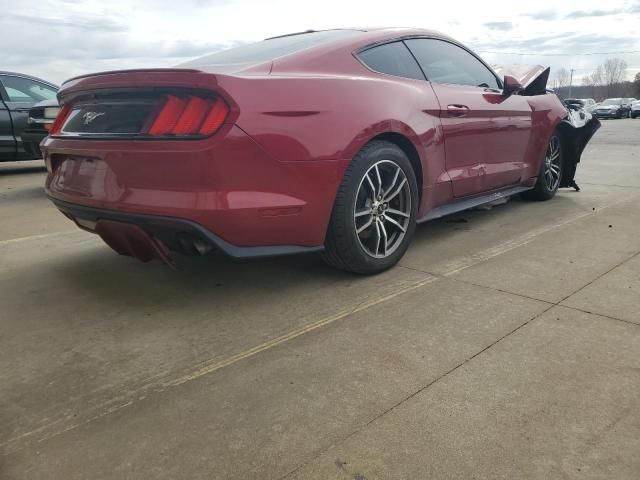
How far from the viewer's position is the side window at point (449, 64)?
3652 millimetres

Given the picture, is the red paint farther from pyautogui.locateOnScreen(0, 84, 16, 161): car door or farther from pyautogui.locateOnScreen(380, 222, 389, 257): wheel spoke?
pyautogui.locateOnScreen(0, 84, 16, 161): car door

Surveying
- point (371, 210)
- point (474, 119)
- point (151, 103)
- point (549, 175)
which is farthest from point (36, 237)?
point (549, 175)

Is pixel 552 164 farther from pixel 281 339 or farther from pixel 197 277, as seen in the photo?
pixel 281 339

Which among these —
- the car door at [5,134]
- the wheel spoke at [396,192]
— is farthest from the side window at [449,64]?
the car door at [5,134]

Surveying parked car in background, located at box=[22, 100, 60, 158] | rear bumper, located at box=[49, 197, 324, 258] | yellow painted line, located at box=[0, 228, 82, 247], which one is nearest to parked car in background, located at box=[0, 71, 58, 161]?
parked car in background, located at box=[22, 100, 60, 158]

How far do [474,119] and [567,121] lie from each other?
1.78 m

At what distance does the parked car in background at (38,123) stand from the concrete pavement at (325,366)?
341 centimetres

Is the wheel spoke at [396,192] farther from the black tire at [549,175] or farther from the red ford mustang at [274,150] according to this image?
the black tire at [549,175]

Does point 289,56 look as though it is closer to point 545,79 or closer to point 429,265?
point 429,265

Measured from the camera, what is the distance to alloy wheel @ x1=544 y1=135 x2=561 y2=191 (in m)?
5.04

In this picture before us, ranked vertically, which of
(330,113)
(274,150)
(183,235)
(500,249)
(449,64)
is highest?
(449,64)

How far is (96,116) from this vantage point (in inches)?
110

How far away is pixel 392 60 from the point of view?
3.38 m

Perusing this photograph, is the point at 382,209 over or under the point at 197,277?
over
